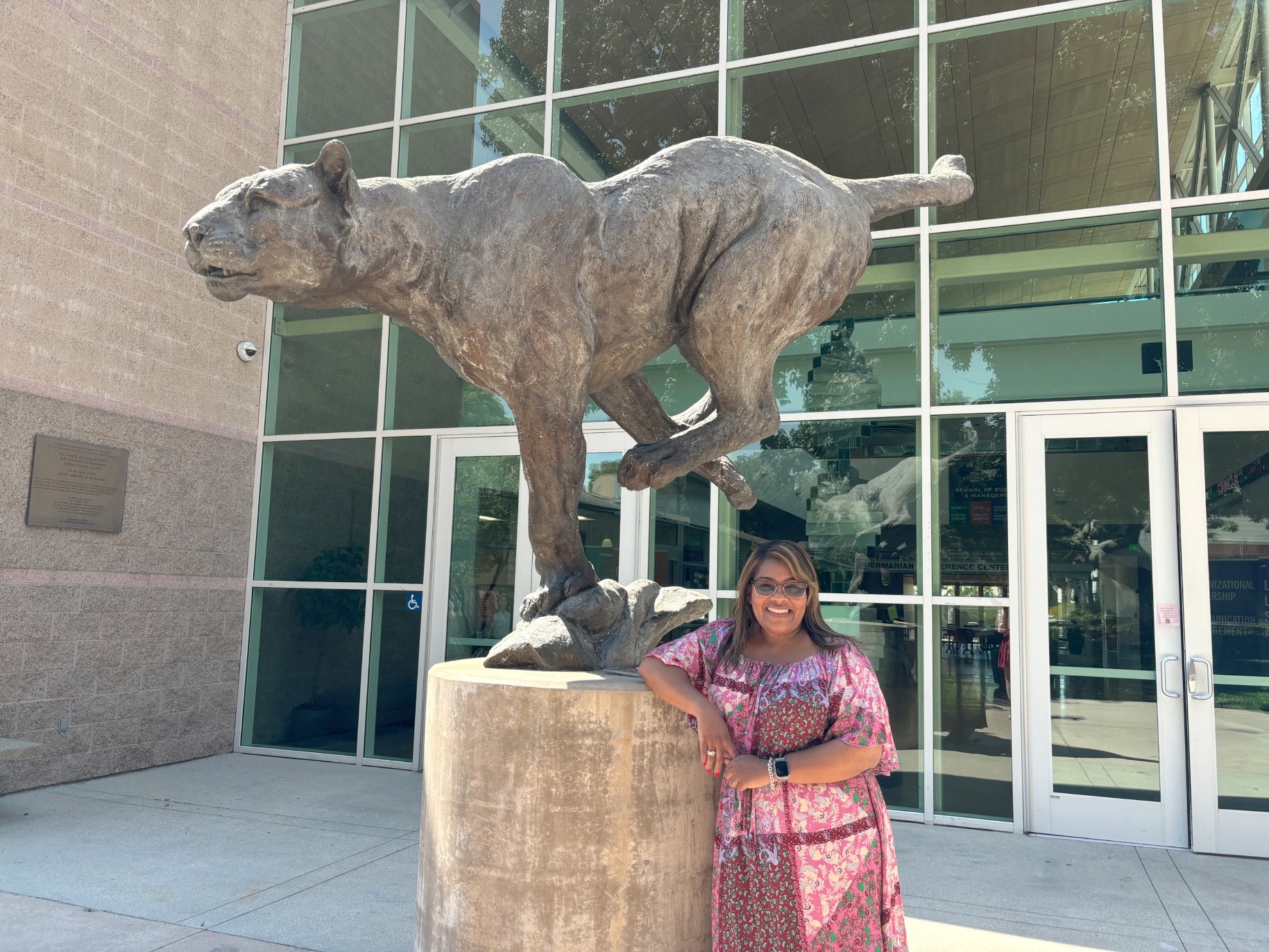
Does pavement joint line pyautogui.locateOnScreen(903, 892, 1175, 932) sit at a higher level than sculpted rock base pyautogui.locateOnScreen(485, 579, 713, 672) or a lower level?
lower

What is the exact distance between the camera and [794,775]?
1.98 m

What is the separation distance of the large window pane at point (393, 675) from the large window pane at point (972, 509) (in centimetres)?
410

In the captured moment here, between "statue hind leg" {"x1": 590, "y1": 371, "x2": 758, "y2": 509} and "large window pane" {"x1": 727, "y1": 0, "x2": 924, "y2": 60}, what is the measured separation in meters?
4.90

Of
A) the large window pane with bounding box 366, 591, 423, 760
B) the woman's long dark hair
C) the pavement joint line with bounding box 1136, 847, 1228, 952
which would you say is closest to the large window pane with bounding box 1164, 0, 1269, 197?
the pavement joint line with bounding box 1136, 847, 1228, 952

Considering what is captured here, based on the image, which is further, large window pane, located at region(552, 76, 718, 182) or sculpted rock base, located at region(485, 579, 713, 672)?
large window pane, located at region(552, 76, 718, 182)

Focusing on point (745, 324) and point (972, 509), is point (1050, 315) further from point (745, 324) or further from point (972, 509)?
point (745, 324)

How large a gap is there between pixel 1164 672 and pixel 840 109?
452 centimetres

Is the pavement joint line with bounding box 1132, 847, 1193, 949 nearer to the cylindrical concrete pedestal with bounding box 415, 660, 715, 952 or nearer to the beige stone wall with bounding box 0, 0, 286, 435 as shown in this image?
the cylindrical concrete pedestal with bounding box 415, 660, 715, 952

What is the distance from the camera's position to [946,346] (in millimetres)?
6453

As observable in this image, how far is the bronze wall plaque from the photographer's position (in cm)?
632

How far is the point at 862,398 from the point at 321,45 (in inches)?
238

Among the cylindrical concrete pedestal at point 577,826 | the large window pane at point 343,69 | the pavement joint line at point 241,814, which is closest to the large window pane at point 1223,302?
the cylindrical concrete pedestal at point 577,826

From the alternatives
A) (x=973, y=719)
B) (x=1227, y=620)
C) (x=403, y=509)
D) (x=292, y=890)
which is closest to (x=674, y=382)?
(x=403, y=509)

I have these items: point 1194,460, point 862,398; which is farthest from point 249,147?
point 1194,460
